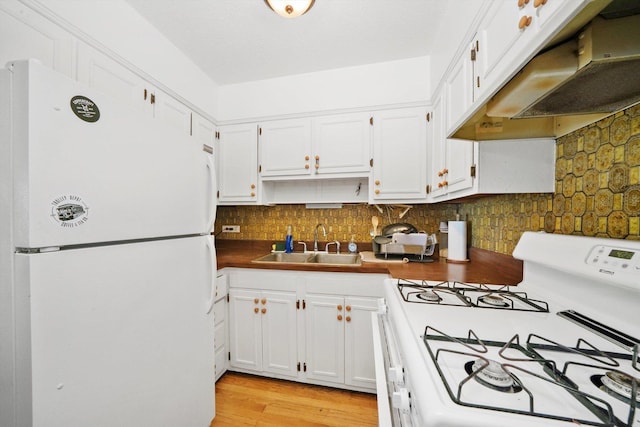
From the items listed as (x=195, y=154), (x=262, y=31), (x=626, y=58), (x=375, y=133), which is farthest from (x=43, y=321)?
(x=375, y=133)

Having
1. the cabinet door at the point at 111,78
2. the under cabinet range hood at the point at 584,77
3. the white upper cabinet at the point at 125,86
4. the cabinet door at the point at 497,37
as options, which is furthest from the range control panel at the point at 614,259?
the cabinet door at the point at 111,78

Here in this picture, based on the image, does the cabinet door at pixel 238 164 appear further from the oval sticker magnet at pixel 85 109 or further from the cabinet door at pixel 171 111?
the oval sticker magnet at pixel 85 109

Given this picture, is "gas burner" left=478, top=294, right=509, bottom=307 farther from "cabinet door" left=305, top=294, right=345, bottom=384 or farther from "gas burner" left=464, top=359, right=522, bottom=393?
"cabinet door" left=305, top=294, right=345, bottom=384

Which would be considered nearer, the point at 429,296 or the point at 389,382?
the point at 389,382

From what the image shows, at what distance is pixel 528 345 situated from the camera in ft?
1.91

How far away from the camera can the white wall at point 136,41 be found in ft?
3.75

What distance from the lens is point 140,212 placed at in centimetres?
87

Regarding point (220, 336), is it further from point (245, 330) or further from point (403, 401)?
point (403, 401)

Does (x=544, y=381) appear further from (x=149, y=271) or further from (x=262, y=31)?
(x=262, y=31)

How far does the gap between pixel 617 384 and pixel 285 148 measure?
2.01 meters

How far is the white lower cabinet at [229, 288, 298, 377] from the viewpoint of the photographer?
1.69 m

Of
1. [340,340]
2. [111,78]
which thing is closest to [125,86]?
[111,78]

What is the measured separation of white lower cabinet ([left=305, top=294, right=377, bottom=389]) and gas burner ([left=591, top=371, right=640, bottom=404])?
1.15m

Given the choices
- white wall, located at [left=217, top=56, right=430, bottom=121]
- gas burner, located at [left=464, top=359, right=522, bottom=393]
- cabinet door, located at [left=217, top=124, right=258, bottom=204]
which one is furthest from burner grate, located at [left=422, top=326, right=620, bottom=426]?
cabinet door, located at [left=217, top=124, right=258, bottom=204]
